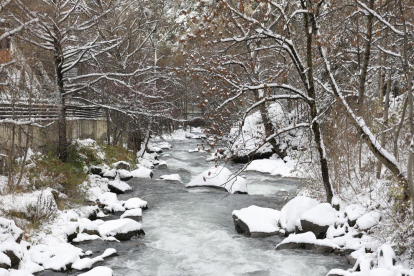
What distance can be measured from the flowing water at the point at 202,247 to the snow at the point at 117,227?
1.14ft

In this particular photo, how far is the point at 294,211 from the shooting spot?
34.9 ft

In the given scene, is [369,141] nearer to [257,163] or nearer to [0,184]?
[0,184]

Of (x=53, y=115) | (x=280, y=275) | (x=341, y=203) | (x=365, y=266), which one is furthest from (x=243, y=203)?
(x=53, y=115)

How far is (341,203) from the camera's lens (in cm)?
1006

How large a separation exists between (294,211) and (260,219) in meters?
1.19

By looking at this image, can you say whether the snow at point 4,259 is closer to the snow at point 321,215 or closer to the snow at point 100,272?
the snow at point 100,272

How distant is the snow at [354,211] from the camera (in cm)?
901

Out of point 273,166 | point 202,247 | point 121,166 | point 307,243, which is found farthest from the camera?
point 273,166

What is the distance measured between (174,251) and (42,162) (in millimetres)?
6887

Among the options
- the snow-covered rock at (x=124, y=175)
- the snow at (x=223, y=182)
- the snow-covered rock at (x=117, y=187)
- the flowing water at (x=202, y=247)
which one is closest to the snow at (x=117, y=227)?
the flowing water at (x=202, y=247)

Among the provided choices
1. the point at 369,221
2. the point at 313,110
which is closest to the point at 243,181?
the point at 313,110

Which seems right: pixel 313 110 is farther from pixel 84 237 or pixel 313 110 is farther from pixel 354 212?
pixel 84 237

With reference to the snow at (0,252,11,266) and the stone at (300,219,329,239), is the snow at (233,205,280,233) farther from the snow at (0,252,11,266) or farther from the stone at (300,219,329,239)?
the snow at (0,252,11,266)

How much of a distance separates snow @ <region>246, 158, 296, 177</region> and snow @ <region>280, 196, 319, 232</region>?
30.2ft
